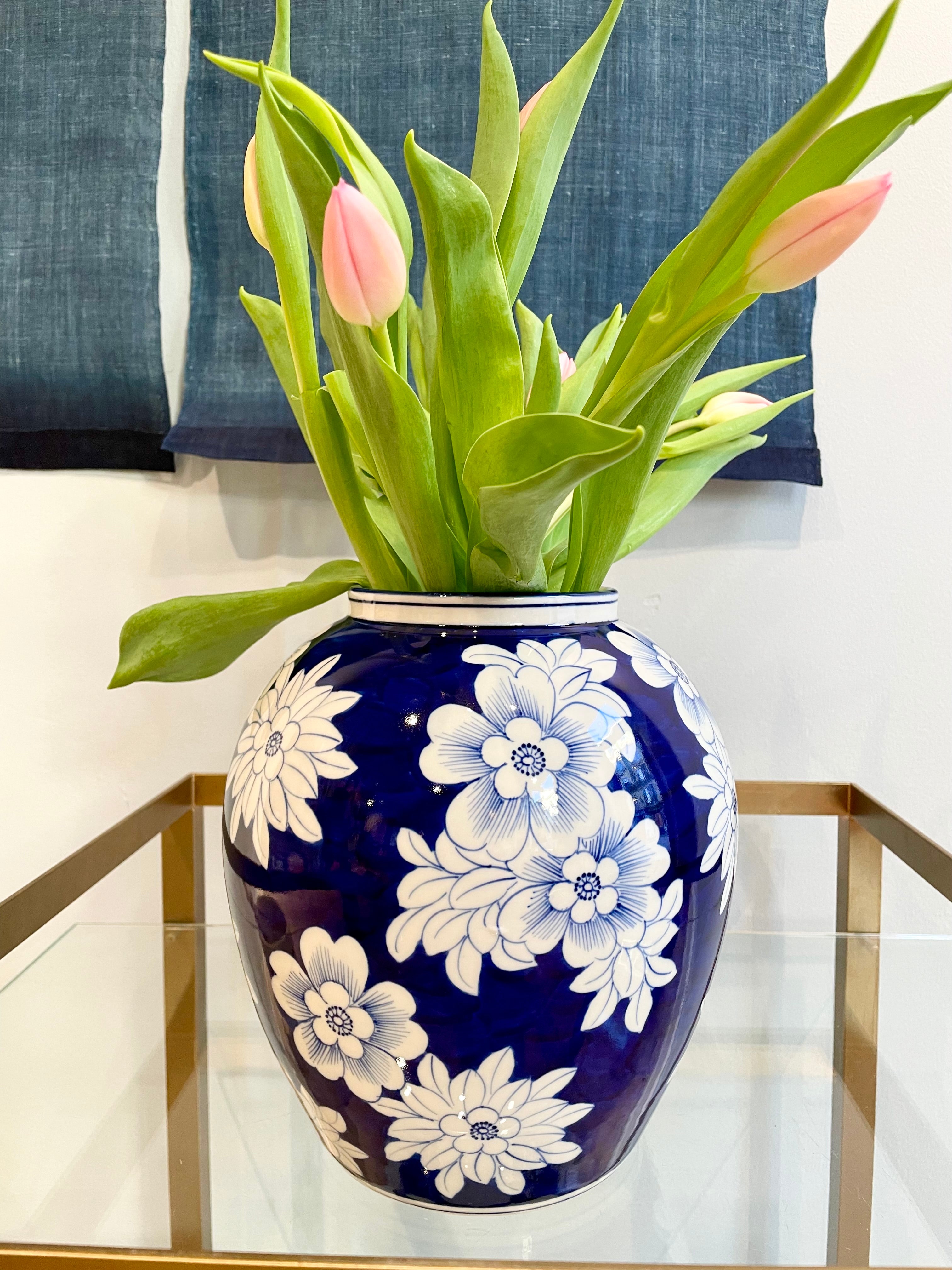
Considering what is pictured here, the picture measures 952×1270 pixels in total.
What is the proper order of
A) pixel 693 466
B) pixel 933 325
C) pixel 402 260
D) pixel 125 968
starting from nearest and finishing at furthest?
pixel 402 260 → pixel 693 466 → pixel 125 968 → pixel 933 325

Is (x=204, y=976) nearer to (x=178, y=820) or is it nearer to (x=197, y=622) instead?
(x=178, y=820)

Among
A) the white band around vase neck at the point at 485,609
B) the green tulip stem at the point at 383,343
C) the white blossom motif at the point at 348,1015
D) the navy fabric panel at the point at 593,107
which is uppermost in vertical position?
the navy fabric panel at the point at 593,107

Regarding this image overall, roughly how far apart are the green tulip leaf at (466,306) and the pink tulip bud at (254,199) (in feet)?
0.31

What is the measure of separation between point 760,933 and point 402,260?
63cm

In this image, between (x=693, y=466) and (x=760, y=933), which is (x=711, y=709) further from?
(x=693, y=466)

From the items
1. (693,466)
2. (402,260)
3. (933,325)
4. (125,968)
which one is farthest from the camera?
(933,325)

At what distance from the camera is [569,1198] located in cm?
38

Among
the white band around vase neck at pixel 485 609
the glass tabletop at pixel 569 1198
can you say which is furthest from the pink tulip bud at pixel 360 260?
the glass tabletop at pixel 569 1198

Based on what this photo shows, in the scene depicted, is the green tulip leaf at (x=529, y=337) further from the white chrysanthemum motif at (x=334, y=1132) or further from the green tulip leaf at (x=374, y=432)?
the white chrysanthemum motif at (x=334, y=1132)

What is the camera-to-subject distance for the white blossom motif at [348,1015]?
13.0 inches

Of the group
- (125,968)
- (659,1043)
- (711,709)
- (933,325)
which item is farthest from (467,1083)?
(933,325)

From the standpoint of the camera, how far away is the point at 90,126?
0.78 meters

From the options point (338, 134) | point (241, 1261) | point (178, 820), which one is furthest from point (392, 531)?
point (178, 820)

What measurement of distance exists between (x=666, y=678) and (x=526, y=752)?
0.08 m
